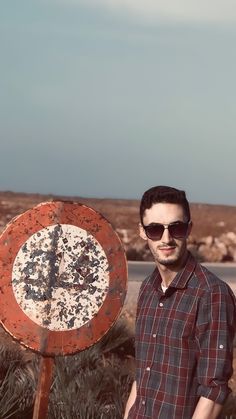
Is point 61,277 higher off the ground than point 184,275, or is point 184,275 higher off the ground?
point 61,277

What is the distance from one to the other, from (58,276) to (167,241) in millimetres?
2201

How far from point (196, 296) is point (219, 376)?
1.04 ft

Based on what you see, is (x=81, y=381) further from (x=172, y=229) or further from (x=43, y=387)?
(x=172, y=229)

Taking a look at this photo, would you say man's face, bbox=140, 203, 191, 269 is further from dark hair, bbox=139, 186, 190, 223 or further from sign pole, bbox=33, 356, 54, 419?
sign pole, bbox=33, 356, 54, 419

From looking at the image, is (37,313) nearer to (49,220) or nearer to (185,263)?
(49,220)

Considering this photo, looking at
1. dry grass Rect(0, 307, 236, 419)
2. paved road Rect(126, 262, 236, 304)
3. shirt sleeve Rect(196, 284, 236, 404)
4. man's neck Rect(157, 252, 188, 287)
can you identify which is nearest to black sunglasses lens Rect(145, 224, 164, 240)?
man's neck Rect(157, 252, 188, 287)

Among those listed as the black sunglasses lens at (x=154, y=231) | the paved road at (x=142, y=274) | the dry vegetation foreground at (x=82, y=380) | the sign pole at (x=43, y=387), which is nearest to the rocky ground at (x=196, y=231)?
the paved road at (x=142, y=274)

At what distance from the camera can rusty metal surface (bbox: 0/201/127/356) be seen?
6301mm

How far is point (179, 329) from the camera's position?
413cm

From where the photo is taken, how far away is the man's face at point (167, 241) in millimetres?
4207

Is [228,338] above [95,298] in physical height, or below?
below

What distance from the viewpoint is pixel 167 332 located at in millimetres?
4168

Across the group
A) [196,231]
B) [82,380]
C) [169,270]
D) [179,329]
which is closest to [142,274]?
[82,380]

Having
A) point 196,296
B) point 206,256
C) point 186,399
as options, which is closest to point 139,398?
point 186,399
